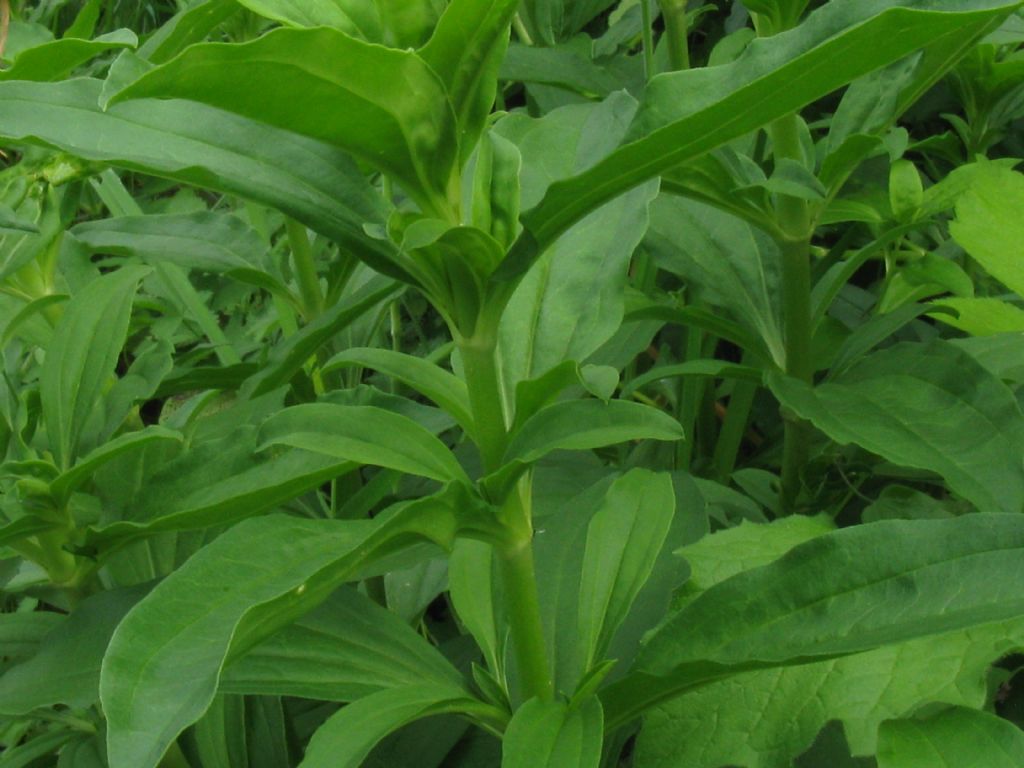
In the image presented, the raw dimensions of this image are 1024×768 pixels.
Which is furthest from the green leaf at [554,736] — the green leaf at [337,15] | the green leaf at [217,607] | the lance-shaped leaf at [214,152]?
the green leaf at [337,15]

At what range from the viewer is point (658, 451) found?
3.65 ft

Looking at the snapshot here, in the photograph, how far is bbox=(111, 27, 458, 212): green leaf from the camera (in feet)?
1.32

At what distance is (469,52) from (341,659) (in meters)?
0.36

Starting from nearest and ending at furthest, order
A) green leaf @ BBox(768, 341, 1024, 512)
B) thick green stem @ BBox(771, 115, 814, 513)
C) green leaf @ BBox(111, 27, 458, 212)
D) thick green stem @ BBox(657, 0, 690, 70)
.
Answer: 1. green leaf @ BBox(111, 27, 458, 212)
2. green leaf @ BBox(768, 341, 1024, 512)
3. thick green stem @ BBox(771, 115, 814, 513)
4. thick green stem @ BBox(657, 0, 690, 70)

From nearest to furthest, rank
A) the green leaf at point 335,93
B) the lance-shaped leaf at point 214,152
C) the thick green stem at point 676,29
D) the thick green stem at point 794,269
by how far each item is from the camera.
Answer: the green leaf at point 335,93
the lance-shaped leaf at point 214,152
the thick green stem at point 794,269
the thick green stem at point 676,29

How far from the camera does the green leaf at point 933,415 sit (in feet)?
2.38

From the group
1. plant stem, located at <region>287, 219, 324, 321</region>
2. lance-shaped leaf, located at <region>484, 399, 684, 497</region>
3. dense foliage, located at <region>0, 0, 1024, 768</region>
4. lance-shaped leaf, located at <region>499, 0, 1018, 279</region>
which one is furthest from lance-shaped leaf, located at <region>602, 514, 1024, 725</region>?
plant stem, located at <region>287, 219, 324, 321</region>

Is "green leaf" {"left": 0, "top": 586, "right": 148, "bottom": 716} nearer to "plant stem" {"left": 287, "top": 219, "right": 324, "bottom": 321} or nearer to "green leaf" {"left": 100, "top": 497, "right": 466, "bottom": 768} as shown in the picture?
"green leaf" {"left": 100, "top": 497, "right": 466, "bottom": 768}

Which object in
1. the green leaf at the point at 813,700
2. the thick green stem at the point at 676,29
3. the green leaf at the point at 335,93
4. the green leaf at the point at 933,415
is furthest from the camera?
the thick green stem at the point at 676,29

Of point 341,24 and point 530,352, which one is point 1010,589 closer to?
point 530,352

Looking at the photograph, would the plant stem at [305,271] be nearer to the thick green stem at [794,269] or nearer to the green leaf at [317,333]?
the green leaf at [317,333]

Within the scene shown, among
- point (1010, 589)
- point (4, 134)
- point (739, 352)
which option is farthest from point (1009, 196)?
point (739, 352)

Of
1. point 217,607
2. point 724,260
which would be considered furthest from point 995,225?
point 217,607

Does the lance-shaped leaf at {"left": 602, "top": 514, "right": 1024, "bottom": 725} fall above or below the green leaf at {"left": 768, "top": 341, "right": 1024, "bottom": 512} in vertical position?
above
